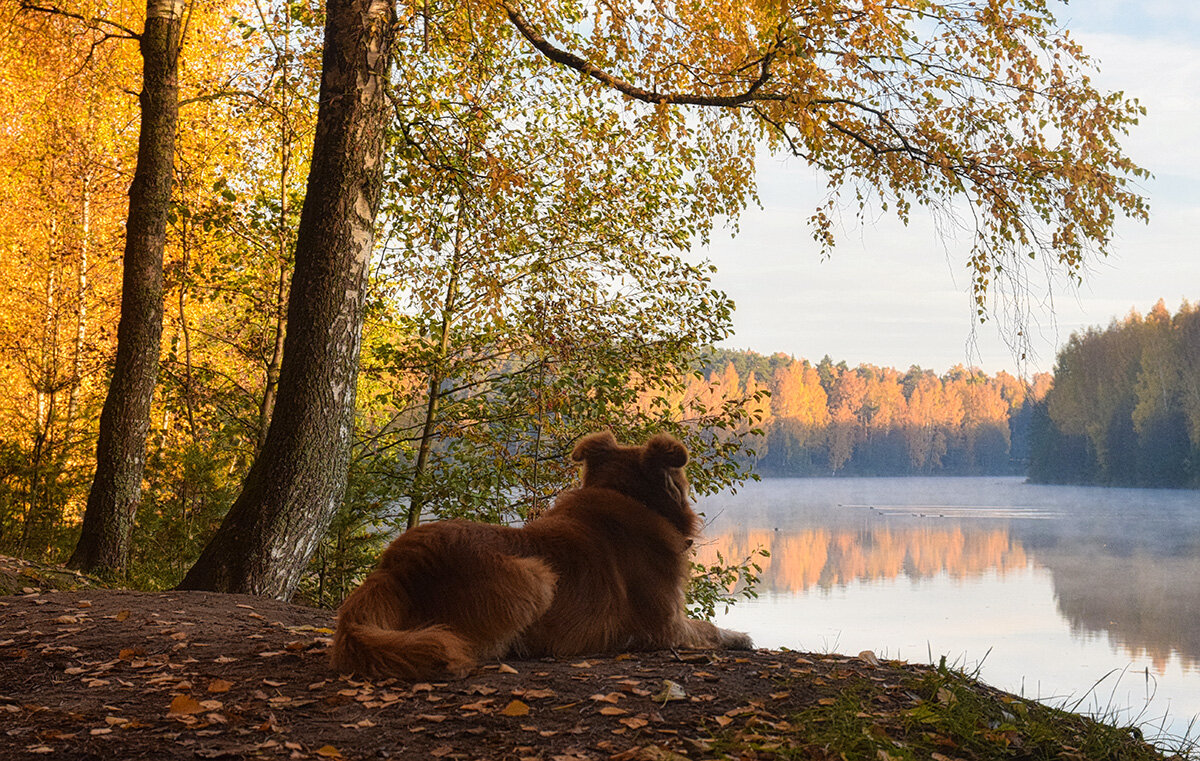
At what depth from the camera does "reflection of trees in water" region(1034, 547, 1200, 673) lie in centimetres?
2173

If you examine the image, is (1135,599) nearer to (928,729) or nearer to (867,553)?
(867,553)

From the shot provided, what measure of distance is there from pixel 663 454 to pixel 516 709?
170 cm

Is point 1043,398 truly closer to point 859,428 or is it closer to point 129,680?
point 859,428

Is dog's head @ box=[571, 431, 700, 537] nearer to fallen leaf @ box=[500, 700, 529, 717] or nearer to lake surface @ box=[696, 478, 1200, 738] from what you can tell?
lake surface @ box=[696, 478, 1200, 738]

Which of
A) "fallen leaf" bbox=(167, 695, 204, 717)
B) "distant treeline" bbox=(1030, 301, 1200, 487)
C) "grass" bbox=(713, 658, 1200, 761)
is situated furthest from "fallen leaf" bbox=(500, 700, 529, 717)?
"distant treeline" bbox=(1030, 301, 1200, 487)

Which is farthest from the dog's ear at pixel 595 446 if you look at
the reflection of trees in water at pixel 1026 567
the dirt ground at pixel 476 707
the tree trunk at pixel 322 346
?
the reflection of trees in water at pixel 1026 567

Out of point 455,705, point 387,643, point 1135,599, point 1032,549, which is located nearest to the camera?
point 455,705

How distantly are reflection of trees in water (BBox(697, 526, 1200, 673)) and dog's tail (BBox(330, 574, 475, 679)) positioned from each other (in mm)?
13752

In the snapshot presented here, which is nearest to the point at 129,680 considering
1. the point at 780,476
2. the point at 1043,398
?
the point at 1043,398

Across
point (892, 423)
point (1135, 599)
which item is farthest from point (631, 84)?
point (892, 423)

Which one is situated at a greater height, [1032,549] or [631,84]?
[631,84]

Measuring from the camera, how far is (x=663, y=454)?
491 cm

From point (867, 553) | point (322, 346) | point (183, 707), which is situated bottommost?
point (867, 553)

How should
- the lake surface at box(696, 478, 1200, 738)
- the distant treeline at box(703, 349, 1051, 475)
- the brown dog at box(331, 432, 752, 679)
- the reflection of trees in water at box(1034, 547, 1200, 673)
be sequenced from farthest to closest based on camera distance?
the distant treeline at box(703, 349, 1051, 475), the reflection of trees in water at box(1034, 547, 1200, 673), the lake surface at box(696, 478, 1200, 738), the brown dog at box(331, 432, 752, 679)
